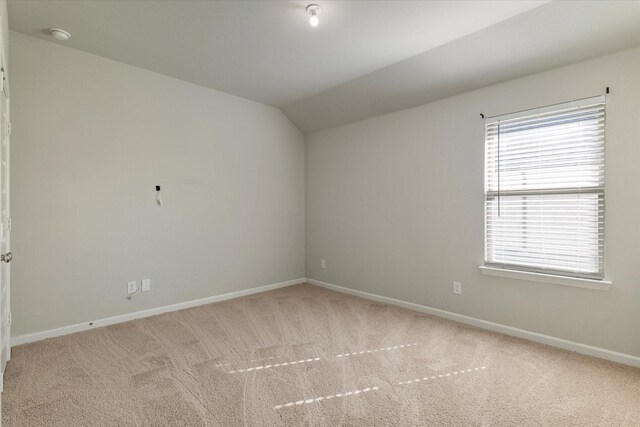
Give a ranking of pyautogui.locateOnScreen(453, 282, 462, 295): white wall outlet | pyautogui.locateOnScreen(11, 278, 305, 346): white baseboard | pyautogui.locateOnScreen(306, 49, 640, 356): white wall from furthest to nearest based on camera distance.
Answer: pyautogui.locateOnScreen(453, 282, 462, 295): white wall outlet
pyautogui.locateOnScreen(11, 278, 305, 346): white baseboard
pyautogui.locateOnScreen(306, 49, 640, 356): white wall

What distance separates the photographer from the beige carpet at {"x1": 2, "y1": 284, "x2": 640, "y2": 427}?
190cm

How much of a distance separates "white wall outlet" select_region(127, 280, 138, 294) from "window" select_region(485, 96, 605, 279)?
3600 millimetres

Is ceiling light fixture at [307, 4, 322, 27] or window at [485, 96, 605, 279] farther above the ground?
ceiling light fixture at [307, 4, 322, 27]

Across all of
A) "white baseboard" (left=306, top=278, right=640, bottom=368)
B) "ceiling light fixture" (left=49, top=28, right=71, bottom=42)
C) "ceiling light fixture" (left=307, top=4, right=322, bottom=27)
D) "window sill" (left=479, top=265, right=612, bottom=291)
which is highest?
"ceiling light fixture" (left=49, top=28, right=71, bottom=42)

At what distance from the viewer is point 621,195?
253 centimetres

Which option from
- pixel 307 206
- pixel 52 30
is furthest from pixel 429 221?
pixel 52 30

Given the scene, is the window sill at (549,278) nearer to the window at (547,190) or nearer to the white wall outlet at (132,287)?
the window at (547,190)

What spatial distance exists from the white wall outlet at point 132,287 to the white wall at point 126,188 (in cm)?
5

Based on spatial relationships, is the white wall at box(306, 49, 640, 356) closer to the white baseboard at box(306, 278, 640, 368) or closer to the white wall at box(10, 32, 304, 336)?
the white baseboard at box(306, 278, 640, 368)

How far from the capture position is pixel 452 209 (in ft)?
11.5

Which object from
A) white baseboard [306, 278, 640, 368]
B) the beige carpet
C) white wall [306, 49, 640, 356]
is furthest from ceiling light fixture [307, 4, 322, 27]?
white baseboard [306, 278, 640, 368]

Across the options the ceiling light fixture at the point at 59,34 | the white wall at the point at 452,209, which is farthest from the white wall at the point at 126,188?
the white wall at the point at 452,209

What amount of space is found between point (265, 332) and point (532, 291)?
244 cm

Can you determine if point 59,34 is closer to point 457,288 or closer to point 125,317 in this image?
point 125,317
